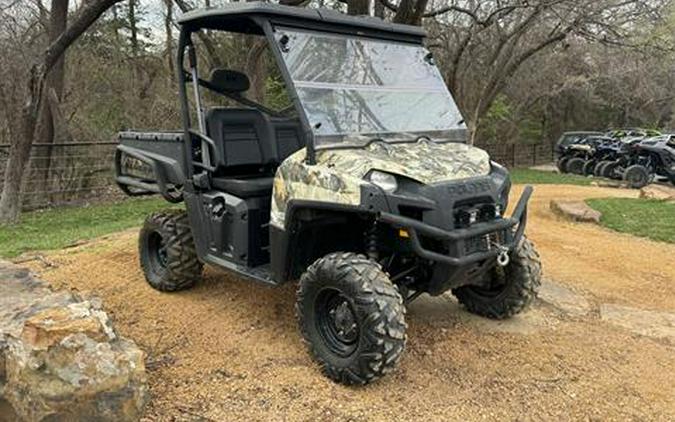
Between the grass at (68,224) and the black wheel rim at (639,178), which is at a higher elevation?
the black wheel rim at (639,178)

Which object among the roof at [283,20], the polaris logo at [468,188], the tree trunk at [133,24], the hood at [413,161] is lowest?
Result: the polaris logo at [468,188]

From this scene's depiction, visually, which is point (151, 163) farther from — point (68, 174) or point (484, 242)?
point (68, 174)

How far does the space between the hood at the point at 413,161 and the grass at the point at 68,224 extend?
441 centimetres

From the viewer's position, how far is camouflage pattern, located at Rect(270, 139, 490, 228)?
11.0ft

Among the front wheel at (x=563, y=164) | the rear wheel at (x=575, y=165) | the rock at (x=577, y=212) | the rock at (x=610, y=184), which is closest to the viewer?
the rock at (x=577, y=212)

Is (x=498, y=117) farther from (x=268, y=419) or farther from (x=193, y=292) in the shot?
(x=268, y=419)

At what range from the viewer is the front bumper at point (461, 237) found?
3207mm

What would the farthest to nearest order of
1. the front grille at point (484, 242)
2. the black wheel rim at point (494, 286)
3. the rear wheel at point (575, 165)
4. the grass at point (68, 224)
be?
the rear wheel at point (575, 165)
the grass at point (68, 224)
the black wheel rim at point (494, 286)
the front grille at point (484, 242)

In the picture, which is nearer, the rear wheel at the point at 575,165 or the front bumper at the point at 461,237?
the front bumper at the point at 461,237

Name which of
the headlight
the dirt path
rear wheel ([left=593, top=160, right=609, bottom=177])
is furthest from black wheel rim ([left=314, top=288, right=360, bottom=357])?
rear wheel ([left=593, top=160, right=609, bottom=177])

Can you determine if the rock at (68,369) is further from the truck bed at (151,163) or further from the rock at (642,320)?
the rock at (642,320)

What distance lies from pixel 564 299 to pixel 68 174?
9.77m

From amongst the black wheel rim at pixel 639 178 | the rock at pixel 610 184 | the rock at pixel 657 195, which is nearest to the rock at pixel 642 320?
the rock at pixel 657 195

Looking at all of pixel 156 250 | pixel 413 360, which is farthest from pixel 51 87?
pixel 413 360
